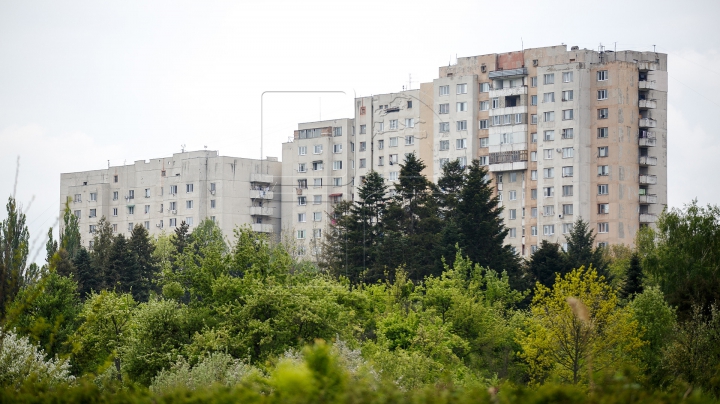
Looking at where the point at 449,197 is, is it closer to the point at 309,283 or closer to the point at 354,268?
the point at 354,268

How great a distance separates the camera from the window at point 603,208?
345ft

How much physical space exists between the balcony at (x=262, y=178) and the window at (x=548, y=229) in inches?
1518

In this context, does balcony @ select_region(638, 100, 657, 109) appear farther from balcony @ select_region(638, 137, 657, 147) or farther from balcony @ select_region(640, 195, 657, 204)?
balcony @ select_region(640, 195, 657, 204)

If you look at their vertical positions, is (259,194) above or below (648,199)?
above

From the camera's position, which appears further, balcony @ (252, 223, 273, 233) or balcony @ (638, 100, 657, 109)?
balcony @ (252, 223, 273, 233)

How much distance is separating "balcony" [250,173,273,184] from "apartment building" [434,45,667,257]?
1264 inches

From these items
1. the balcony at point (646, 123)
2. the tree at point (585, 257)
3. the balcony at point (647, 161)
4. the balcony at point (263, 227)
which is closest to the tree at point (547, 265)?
the tree at point (585, 257)

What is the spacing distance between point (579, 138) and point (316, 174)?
35.2 metres

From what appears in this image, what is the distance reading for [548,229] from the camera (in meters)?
107

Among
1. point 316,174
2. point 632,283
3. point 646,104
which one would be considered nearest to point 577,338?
point 632,283

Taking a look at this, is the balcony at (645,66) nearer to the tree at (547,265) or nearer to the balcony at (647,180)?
the balcony at (647,180)

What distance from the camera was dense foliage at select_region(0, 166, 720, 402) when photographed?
1542 inches

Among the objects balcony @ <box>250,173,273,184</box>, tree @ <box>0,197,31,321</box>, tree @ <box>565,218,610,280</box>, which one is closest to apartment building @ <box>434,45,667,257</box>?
tree @ <box>565,218,610,280</box>

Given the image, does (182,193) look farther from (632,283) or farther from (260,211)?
(632,283)
